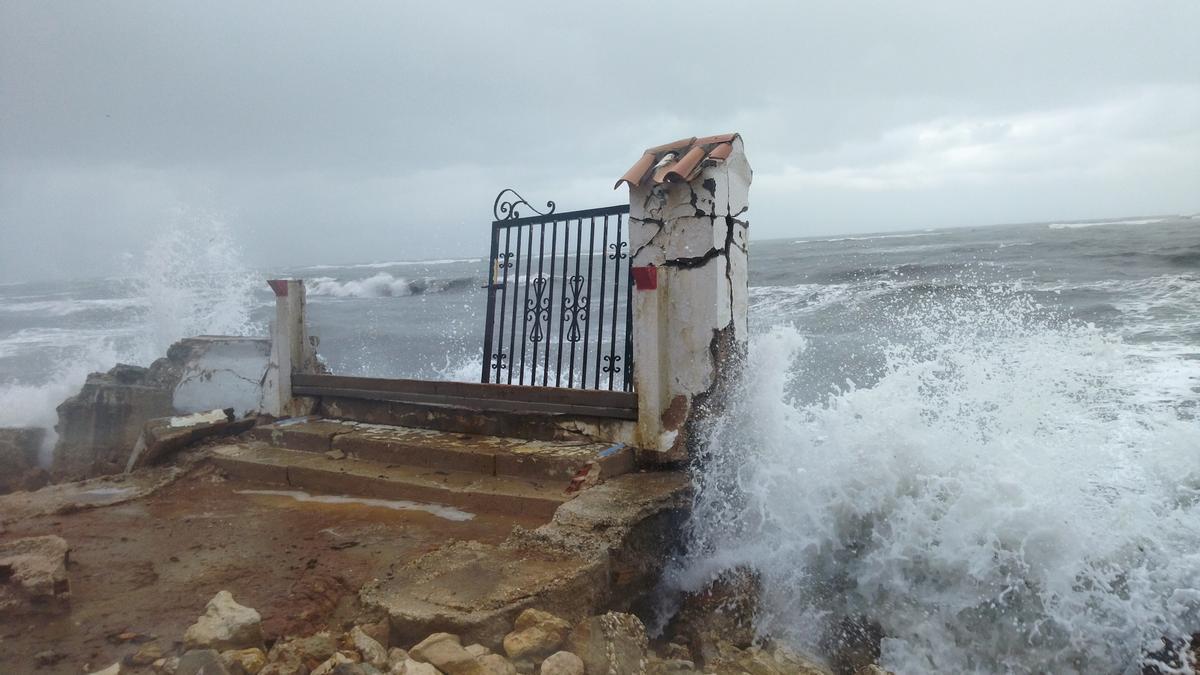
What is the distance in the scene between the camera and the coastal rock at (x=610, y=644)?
2650 mm

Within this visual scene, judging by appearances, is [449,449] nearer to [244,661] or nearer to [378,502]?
[378,502]

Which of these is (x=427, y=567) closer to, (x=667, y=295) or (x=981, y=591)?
(x=667, y=295)

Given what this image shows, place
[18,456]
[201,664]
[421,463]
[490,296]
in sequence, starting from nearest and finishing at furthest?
[201,664]
[421,463]
[490,296]
[18,456]

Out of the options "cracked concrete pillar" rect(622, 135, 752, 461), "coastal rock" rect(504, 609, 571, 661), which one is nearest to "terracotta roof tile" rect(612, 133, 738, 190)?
"cracked concrete pillar" rect(622, 135, 752, 461)

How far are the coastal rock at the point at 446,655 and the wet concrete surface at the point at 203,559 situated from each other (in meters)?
0.63

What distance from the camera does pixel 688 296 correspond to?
4.62 meters

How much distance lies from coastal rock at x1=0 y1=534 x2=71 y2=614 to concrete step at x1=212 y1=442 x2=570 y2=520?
5.79ft

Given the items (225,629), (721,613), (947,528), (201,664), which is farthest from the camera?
(947,528)

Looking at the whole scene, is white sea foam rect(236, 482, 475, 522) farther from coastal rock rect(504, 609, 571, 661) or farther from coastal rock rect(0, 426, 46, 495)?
coastal rock rect(0, 426, 46, 495)

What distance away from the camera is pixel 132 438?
24.8ft

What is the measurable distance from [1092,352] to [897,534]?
635 cm

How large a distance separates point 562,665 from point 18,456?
8110 millimetres

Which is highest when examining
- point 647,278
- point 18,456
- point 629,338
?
point 647,278

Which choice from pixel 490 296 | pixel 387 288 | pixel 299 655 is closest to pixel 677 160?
pixel 490 296
